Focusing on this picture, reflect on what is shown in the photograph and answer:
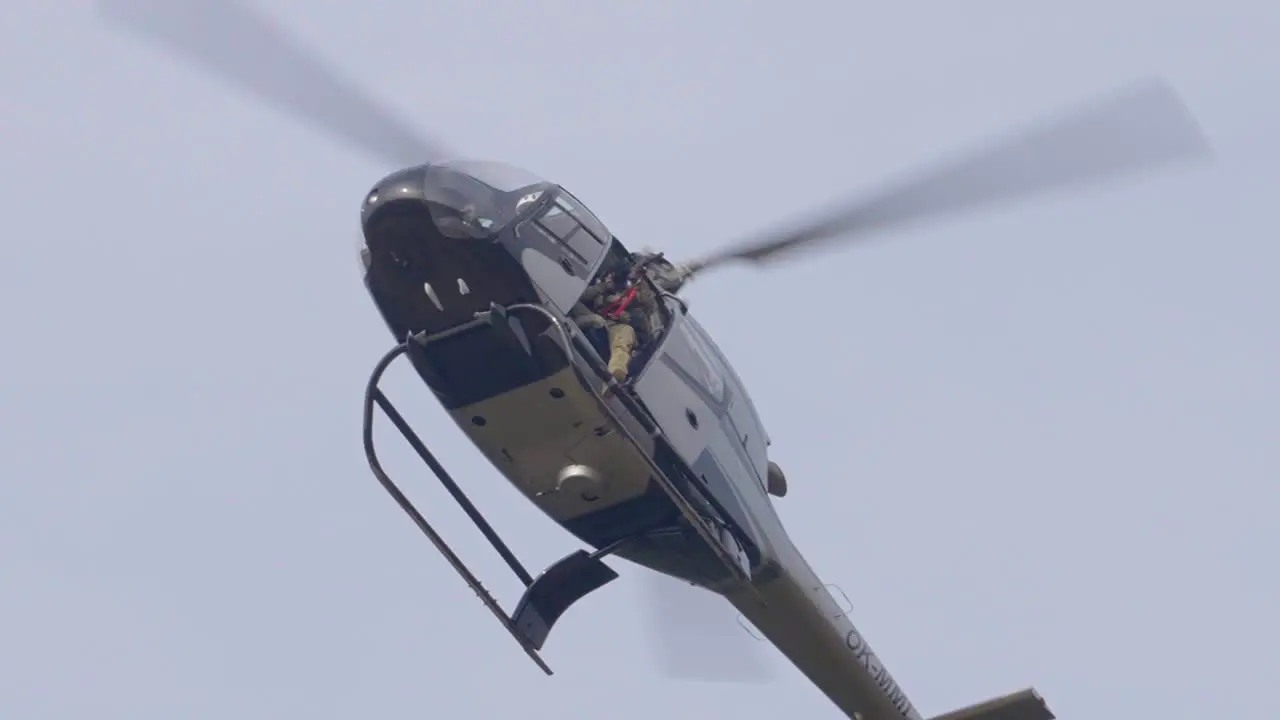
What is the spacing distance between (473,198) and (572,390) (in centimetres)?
155

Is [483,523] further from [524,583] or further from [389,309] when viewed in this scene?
[389,309]

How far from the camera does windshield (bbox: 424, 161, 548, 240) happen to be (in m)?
12.0

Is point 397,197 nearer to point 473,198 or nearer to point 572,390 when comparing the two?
point 473,198

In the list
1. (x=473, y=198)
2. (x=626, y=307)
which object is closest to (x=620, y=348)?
(x=626, y=307)

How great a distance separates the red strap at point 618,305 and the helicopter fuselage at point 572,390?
25 cm

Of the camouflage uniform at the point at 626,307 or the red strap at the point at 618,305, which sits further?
the red strap at the point at 618,305

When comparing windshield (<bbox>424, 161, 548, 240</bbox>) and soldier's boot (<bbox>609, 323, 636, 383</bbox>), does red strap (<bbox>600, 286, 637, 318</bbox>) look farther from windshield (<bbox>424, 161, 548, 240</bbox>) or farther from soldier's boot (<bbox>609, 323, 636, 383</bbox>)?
windshield (<bbox>424, 161, 548, 240</bbox>)

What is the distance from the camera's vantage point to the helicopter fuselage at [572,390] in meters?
12.2

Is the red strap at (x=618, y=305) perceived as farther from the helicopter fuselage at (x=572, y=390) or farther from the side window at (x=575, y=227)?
the side window at (x=575, y=227)

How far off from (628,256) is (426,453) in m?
2.12

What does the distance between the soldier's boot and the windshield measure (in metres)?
1.19

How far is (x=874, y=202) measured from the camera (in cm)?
1337

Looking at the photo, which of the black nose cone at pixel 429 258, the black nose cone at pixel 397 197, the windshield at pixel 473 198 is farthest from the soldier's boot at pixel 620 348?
the black nose cone at pixel 397 197

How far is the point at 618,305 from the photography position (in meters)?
13.3
